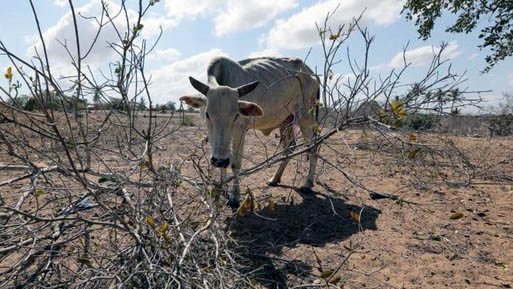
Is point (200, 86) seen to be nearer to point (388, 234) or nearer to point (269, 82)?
point (269, 82)

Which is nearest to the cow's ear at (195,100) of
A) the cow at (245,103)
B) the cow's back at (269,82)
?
the cow at (245,103)

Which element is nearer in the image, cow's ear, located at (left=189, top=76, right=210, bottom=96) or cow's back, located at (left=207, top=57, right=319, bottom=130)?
cow's ear, located at (left=189, top=76, right=210, bottom=96)

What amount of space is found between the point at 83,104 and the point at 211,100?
4.30 ft

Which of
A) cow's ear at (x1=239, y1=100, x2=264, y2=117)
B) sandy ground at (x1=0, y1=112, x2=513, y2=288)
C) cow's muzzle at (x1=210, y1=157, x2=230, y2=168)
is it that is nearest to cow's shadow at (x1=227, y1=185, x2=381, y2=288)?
sandy ground at (x1=0, y1=112, x2=513, y2=288)

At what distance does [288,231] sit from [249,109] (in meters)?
1.25

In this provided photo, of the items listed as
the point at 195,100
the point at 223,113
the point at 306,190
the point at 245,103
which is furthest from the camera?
the point at 306,190

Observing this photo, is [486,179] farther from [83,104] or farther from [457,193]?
[83,104]

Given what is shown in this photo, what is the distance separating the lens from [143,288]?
2047 millimetres

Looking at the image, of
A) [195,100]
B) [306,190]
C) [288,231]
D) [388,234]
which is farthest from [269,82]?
[388,234]

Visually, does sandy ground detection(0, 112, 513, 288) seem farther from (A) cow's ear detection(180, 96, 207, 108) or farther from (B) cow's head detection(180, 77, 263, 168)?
(A) cow's ear detection(180, 96, 207, 108)

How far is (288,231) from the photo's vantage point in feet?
12.6

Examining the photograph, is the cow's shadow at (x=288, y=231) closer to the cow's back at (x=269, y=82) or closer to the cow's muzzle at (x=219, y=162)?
the cow's muzzle at (x=219, y=162)

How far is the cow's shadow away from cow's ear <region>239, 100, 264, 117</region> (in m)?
1.00

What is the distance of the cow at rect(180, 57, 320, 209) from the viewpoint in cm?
376
